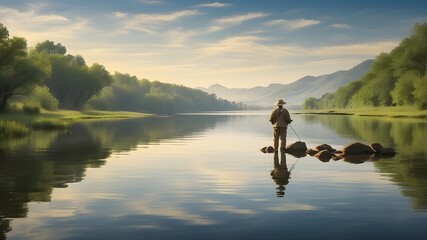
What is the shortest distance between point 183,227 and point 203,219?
0.84 m

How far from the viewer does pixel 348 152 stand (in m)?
28.7

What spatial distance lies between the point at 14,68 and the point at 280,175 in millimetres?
70328

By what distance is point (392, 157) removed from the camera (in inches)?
1051

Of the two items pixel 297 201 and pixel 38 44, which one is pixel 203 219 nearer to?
pixel 297 201

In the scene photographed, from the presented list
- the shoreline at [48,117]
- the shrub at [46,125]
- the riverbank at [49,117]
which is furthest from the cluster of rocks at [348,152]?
the riverbank at [49,117]

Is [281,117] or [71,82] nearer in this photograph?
[281,117]

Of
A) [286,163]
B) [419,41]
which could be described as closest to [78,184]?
[286,163]

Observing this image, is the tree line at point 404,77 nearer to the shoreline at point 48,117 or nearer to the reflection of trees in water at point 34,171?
the shoreline at point 48,117

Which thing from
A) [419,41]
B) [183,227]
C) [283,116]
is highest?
[419,41]

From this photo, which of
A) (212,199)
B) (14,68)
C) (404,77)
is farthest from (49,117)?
(212,199)

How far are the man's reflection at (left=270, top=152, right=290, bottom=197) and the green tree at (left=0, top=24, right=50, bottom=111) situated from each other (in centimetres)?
6337

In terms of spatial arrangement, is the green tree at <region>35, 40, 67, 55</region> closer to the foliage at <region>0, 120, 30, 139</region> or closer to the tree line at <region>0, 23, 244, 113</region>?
the tree line at <region>0, 23, 244, 113</region>

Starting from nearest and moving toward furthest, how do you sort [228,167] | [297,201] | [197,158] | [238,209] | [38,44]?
1. [238,209]
2. [297,201]
3. [228,167]
4. [197,158]
5. [38,44]

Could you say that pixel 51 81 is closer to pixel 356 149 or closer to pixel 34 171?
pixel 356 149
